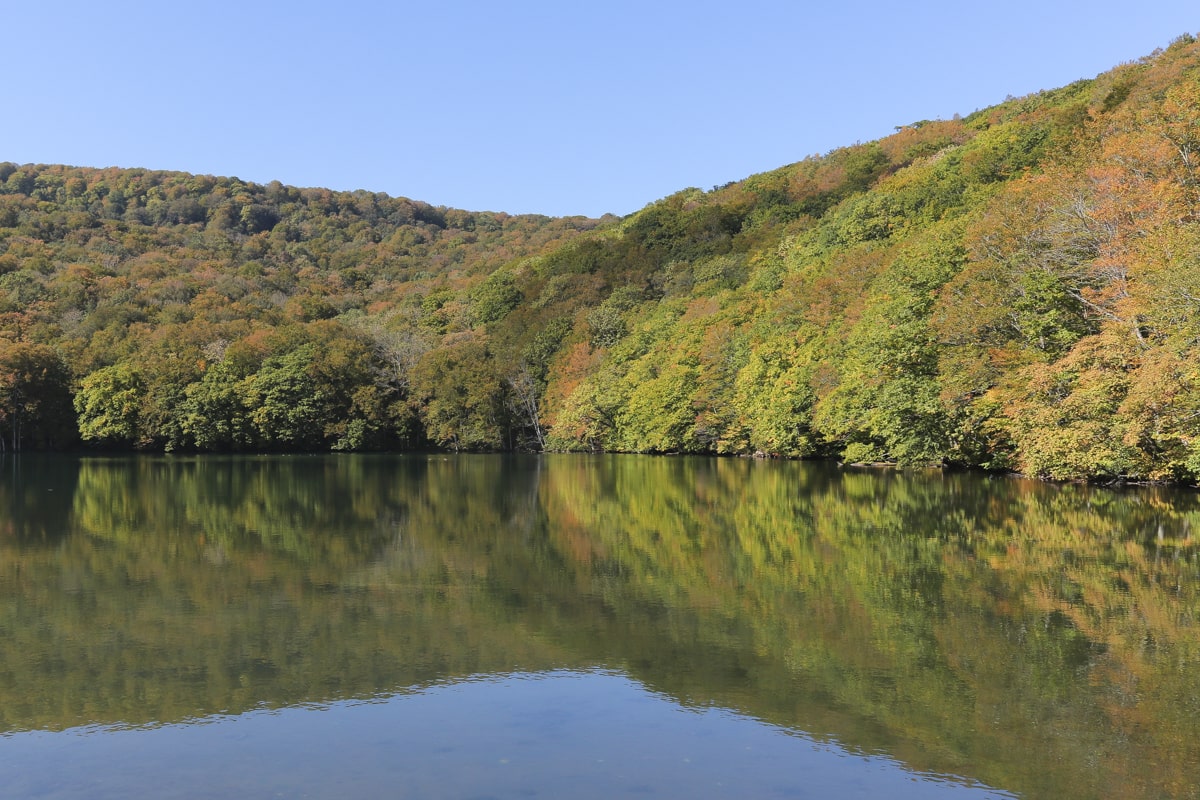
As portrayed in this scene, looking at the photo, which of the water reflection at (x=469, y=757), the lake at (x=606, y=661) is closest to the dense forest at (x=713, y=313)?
the lake at (x=606, y=661)

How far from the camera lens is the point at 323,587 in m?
14.5

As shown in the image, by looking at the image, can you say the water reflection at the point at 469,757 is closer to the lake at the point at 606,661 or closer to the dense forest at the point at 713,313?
the lake at the point at 606,661

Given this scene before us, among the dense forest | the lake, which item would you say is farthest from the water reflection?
the dense forest

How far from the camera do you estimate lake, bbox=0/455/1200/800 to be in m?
7.32

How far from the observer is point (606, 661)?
34.2ft

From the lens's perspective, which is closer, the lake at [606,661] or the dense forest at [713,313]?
the lake at [606,661]

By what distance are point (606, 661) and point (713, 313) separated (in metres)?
56.4

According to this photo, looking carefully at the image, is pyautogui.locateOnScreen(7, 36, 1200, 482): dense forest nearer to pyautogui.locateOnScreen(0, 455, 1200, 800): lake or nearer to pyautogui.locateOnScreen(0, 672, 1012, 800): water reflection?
pyautogui.locateOnScreen(0, 455, 1200, 800): lake

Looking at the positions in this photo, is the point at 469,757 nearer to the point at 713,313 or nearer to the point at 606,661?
the point at 606,661

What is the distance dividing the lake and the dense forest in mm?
10162

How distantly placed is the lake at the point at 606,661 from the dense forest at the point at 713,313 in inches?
400

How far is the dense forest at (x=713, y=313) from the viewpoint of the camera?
28.6 metres

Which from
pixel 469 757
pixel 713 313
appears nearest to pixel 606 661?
pixel 469 757

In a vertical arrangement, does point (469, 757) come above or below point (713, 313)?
below
